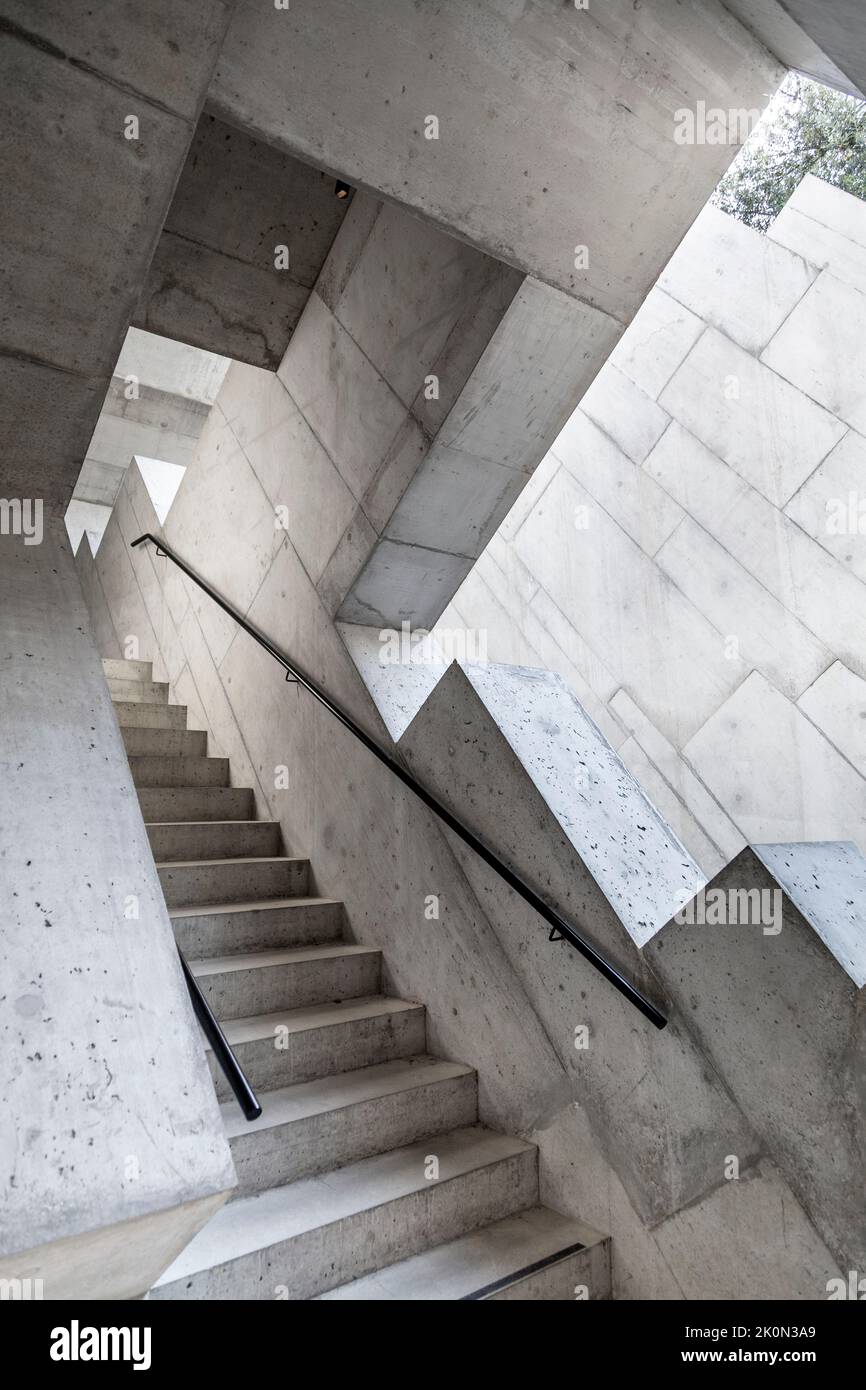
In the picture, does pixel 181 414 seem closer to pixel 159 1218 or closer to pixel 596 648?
pixel 596 648

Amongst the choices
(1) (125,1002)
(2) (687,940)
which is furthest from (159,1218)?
(2) (687,940)

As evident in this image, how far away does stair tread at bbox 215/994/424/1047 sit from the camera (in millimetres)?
2781

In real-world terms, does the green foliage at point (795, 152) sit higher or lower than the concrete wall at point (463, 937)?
higher

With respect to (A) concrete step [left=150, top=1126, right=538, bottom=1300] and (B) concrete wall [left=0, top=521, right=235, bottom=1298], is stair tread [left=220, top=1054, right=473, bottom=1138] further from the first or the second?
(B) concrete wall [left=0, top=521, right=235, bottom=1298]

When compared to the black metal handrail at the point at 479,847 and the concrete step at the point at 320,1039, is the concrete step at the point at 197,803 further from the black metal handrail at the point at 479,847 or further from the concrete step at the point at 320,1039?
the concrete step at the point at 320,1039

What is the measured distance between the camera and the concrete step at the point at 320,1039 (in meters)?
2.72

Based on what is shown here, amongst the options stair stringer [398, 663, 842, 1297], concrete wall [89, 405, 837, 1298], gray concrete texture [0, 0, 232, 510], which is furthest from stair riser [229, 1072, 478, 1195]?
gray concrete texture [0, 0, 232, 510]

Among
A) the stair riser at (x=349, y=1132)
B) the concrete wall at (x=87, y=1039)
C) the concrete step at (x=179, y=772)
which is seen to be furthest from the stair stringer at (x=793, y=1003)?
the concrete step at (x=179, y=772)

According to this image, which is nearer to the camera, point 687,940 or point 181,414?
point 687,940

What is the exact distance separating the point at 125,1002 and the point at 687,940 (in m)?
1.39

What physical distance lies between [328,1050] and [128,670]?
329 centimetres

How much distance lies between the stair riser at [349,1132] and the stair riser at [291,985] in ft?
1.80
